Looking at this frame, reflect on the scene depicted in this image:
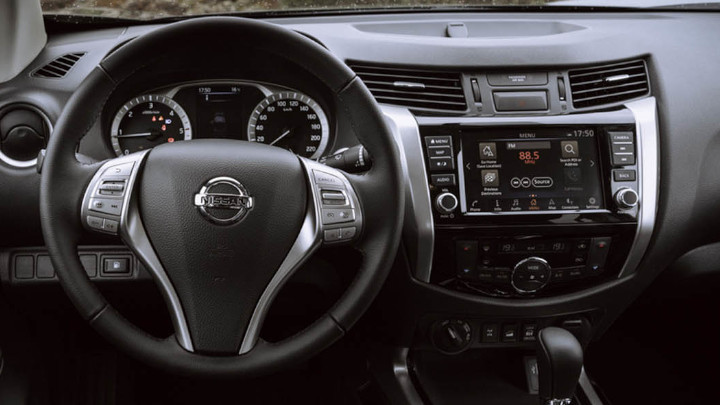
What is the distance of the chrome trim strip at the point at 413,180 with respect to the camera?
161cm

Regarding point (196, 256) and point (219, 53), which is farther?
point (219, 53)

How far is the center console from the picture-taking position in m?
1.65

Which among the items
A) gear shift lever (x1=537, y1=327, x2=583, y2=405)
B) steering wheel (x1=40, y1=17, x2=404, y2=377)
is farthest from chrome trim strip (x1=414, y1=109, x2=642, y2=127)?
gear shift lever (x1=537, y1=327, x2=583, y2=405)

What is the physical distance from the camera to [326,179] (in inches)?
53.6

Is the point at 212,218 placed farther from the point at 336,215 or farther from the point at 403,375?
the point at 403,375

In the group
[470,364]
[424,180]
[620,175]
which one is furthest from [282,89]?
[470,364]

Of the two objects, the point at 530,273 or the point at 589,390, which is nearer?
the point at 530,273

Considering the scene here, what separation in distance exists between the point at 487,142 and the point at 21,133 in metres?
0.93

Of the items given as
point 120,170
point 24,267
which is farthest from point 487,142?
point 24,267

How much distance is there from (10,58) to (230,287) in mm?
726

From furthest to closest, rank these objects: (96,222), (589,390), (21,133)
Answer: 1. (589,390)
2. (21,133)
3. (96,222)

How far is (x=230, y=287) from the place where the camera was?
51.1 inches

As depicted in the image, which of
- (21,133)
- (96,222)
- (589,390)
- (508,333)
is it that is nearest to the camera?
(96,222)

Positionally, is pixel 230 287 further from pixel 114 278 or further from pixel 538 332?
pixel 538 332
